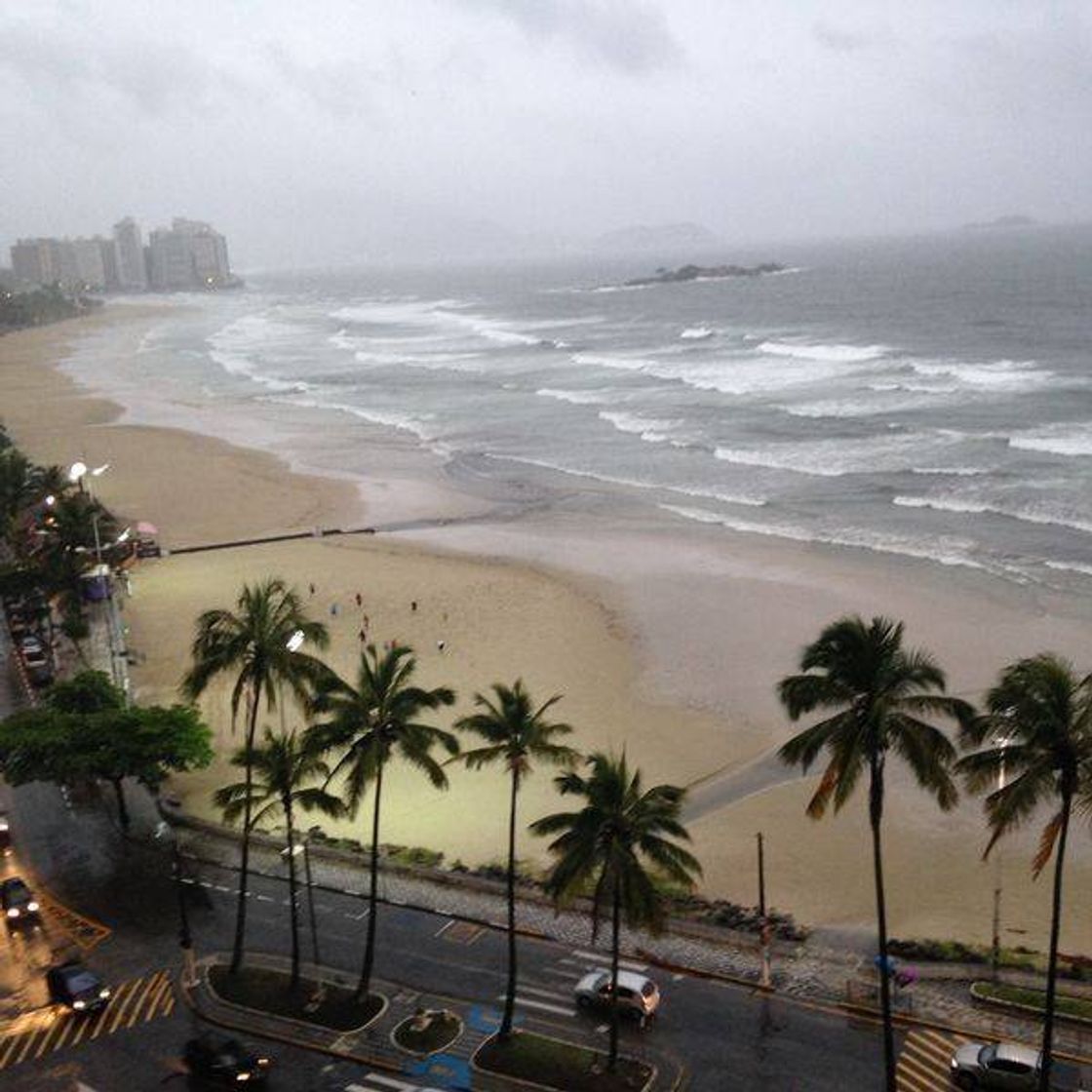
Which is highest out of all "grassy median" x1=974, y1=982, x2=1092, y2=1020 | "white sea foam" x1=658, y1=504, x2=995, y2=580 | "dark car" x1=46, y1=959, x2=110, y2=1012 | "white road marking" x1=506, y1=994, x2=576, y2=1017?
"white sea foam" x1=658, y1=504, x2=995, y2=580

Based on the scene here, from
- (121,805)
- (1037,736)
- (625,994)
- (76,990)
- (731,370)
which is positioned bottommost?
(76,990)

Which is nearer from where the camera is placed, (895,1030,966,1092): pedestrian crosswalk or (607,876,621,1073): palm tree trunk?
(607,876,621,1073): palm tree trunk

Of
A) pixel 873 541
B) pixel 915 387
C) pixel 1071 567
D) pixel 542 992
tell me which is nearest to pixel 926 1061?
pixel 542 992

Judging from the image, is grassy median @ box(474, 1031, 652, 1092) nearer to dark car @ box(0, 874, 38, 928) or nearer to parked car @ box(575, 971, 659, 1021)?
parked car @ box(575, 971, 659, 1021)

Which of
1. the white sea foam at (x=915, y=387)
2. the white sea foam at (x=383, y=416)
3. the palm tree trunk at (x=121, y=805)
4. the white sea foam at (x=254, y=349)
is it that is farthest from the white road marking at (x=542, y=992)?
the white sea foam at (x=254, y=349)

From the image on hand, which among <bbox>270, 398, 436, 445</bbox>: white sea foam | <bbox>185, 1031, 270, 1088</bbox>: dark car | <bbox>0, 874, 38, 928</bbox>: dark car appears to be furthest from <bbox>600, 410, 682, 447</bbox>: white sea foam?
<bbox>185, 1031, 270, 1088</bbox>: dark car

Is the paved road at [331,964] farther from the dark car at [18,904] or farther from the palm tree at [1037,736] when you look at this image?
the palm tree at [1037,736]

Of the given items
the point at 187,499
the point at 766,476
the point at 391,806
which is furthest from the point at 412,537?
the point at 391,806

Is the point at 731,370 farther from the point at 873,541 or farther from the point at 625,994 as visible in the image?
the point at 625,994
